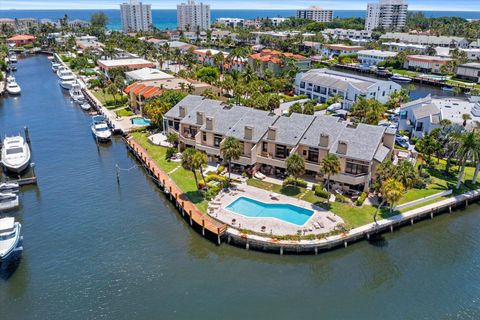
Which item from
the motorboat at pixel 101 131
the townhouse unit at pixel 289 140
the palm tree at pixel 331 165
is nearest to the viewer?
the palm tree at pixel 331 165

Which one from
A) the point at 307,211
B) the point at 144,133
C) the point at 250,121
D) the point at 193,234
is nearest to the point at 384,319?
the point at 307,211

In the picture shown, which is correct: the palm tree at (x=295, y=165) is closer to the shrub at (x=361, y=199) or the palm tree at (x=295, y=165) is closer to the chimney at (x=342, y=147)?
the chimney at (x=342, y=147)

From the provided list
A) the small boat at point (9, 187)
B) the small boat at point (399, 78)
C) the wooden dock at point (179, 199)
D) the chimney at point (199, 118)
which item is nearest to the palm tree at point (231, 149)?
the wooden dock at point (179, 199)

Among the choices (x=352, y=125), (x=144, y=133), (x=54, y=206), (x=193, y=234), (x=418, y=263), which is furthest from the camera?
(x=144, y=133)

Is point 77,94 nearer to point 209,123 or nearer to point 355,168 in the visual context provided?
point 209,123

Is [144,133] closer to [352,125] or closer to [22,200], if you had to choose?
[22,200]
